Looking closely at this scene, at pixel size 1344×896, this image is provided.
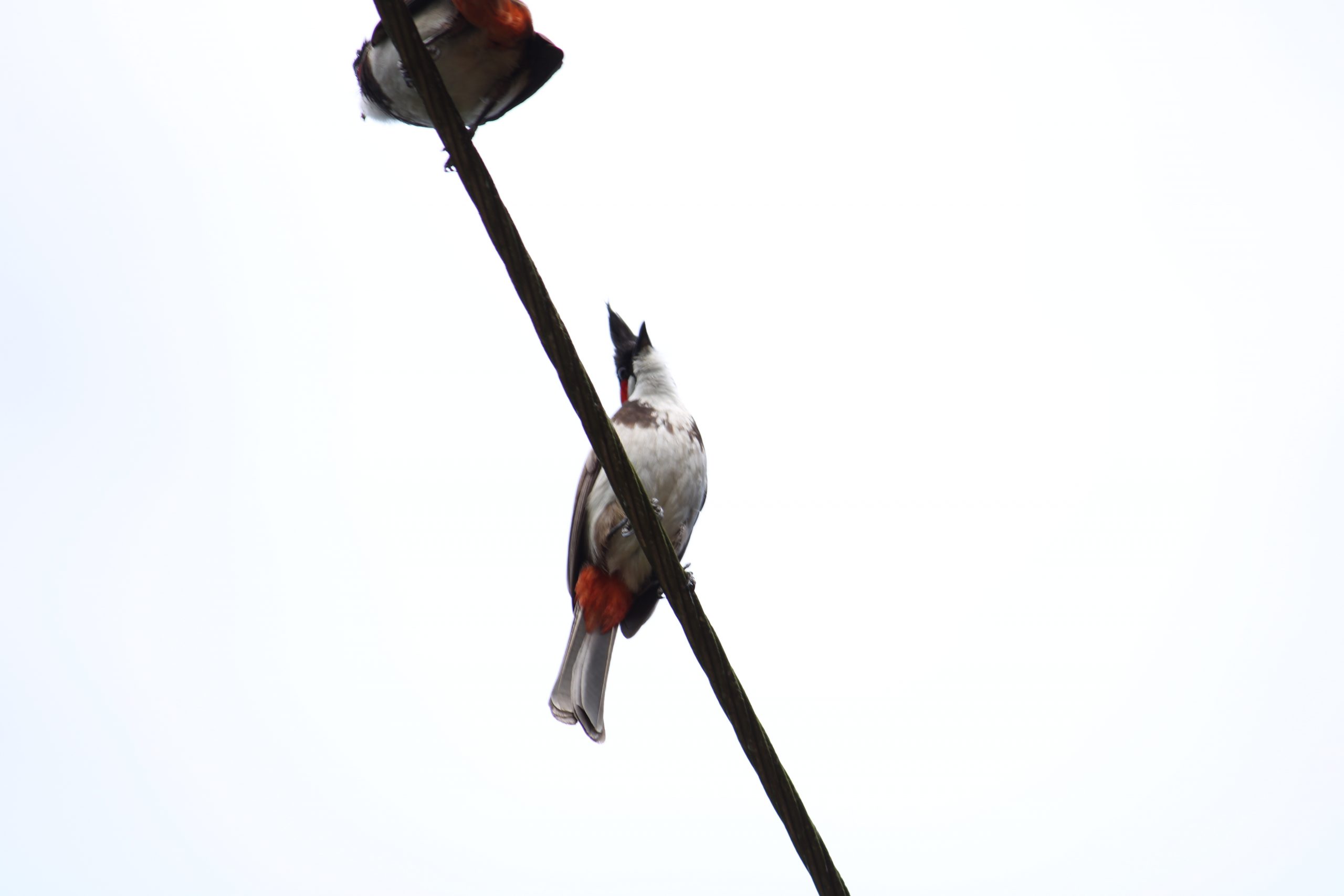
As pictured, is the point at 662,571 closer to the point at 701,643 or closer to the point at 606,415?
the point at 701,643

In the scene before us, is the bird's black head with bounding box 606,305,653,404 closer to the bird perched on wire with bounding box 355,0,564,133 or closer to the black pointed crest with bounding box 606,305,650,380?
the black pointed crest with bounding box 606,305,650,380

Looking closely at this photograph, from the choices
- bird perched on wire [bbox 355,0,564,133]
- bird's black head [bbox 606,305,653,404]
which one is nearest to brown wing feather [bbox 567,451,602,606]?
bird's black head [bbox 606,305,653,404]

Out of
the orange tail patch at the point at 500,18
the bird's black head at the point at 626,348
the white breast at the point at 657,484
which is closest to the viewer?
the orange tail patch at the point at 500,18

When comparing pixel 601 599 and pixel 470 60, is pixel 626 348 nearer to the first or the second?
pixel 601 599

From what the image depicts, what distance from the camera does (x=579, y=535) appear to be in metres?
4.71

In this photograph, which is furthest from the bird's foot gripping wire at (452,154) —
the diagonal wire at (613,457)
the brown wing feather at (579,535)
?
the brown wing feather at (579,535)

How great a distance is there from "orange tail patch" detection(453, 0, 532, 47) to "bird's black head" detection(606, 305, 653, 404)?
247cm

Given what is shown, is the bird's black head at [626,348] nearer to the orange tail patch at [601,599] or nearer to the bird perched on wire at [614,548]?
the bird perched on wire at [614,548]

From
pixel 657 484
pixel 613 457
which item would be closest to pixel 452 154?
pixel 613 457

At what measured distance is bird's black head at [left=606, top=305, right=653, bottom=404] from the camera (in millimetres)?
5555

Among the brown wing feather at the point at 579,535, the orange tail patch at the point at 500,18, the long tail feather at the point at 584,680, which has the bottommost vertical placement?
the long tail feather at the point at 584,680

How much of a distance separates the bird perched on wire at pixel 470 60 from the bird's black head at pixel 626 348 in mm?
2073

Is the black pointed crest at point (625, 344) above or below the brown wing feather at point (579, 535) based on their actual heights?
above

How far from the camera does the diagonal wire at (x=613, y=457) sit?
7.17ft
